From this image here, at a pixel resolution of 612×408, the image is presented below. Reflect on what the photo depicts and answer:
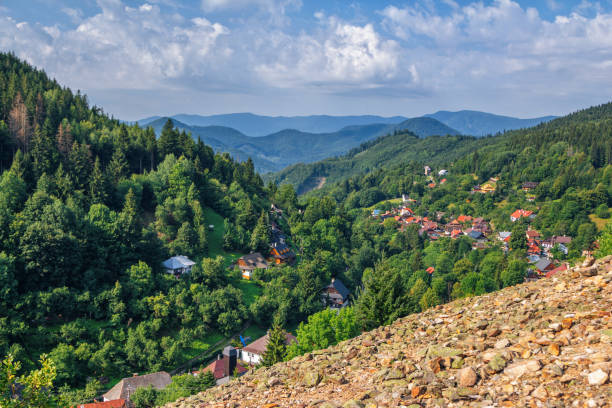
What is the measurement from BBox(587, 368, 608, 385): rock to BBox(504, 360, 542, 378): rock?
0.86m

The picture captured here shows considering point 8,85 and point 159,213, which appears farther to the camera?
point 8,85

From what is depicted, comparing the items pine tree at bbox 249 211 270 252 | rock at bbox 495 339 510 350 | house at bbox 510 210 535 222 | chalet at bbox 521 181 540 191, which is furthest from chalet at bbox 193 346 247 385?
chalet at bbox 521 181 540 191

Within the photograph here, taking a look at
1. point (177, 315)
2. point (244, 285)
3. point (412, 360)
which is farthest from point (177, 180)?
point (412, 360)

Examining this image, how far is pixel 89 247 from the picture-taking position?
129 ft

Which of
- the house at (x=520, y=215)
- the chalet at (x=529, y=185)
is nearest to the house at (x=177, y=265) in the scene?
the house at (x=520, y=215)

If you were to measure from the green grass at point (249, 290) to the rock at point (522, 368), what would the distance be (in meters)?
37.9

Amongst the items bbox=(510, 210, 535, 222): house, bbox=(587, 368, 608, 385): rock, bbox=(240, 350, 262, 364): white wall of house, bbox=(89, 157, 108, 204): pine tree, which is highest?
bbox=(587, 368, 608, 385): rock

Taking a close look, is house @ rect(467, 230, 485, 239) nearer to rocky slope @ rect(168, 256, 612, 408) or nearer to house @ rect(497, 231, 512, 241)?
house @ rect(497, 231, 512, 241)

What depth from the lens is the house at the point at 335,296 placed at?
50094 mm

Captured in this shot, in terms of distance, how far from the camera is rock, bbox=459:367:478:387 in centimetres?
779

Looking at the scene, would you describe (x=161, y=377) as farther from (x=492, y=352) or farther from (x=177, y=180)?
(x=177, y=180)

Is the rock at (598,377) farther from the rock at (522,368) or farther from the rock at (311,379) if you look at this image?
the rock at (311,379)

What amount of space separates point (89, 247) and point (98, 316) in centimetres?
702

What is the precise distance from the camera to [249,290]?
153 ft
